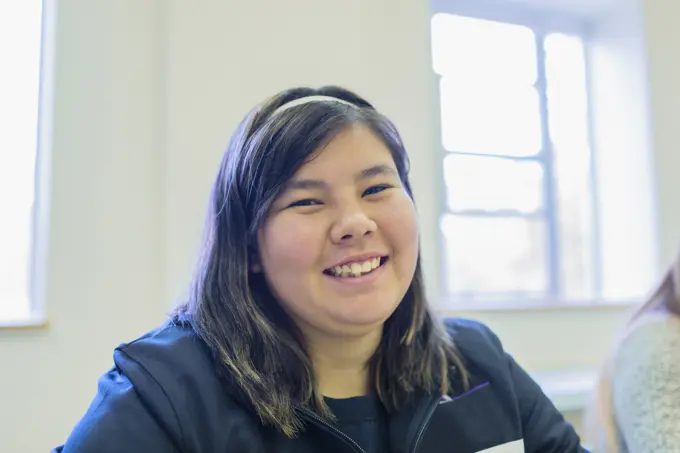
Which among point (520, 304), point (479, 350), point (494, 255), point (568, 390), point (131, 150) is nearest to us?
point (479, 350)

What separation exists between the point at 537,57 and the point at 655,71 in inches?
19.2

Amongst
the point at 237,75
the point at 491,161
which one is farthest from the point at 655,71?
the point at 237,75

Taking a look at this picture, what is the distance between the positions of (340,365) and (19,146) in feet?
3.70

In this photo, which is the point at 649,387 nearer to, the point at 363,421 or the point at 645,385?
the point at 645,385

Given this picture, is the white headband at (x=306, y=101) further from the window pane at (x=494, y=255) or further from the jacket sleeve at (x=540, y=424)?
the window pane at (x=494, y=255)

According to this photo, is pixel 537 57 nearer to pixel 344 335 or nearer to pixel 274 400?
pixel 344 335

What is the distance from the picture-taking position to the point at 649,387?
1.02m

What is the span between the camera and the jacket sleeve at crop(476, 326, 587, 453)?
1118 millimetres

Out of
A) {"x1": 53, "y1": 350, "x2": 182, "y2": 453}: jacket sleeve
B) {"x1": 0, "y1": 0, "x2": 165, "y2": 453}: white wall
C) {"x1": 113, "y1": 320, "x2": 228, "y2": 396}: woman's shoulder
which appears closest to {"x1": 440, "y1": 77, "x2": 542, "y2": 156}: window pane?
{"x1": 0, "y1": 0, "x2": 165, "y2": 453}: white wall

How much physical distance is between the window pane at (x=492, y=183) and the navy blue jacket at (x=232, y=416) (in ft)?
4.36

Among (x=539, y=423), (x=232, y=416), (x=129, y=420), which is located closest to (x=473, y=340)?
(x=539, y=423)

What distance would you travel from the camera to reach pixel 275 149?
37.9 inches

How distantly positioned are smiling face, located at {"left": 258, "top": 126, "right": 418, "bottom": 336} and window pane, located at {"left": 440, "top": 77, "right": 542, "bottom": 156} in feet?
4.90

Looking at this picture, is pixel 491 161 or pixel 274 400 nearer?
pixel 274 400
